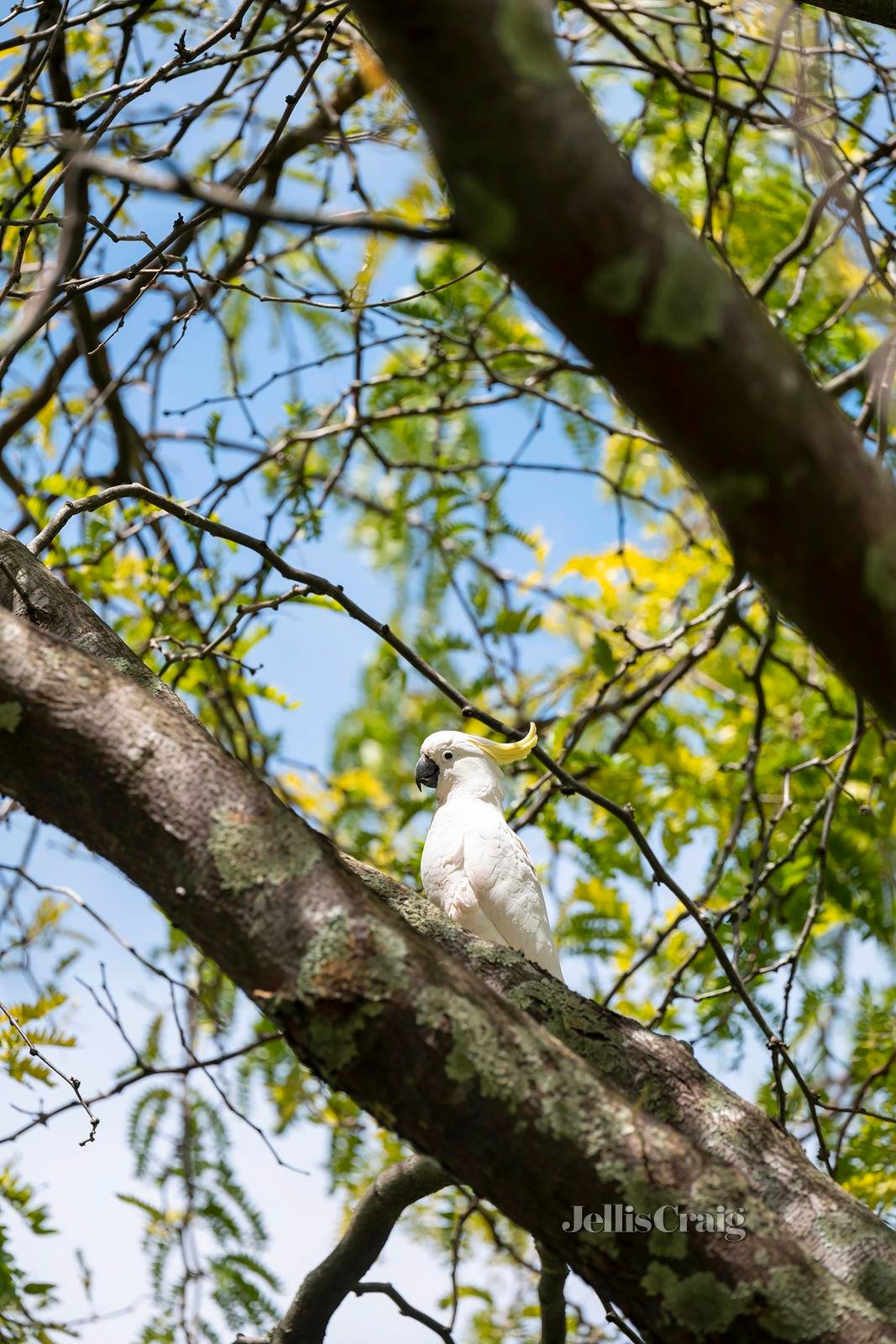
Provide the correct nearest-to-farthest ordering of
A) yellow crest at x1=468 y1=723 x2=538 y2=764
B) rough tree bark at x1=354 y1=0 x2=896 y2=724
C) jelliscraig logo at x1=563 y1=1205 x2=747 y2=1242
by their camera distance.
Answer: rough tree bark at x1=354 y1=0 x2=896 y2=724 → jelliscraig logo at x1=563 y1=1205 x2=747 y2=1242 → yellow crest at x1=468 y1=723 x2=538 y2=764

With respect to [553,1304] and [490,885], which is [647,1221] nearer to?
[553,1304]

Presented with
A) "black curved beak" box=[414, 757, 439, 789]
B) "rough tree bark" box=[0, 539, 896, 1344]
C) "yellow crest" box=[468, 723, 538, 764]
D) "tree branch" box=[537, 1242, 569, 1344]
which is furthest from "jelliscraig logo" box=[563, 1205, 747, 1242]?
"black curved beak" box=[414, 757, 439, 789]

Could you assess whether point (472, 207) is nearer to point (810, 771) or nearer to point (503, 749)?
point (503, 749)

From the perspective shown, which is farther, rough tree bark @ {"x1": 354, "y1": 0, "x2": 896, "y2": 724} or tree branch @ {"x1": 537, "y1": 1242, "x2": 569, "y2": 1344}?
tree branch @ {"x1": 537, "y1": 1242, "x2": 569, "y2": 1344}

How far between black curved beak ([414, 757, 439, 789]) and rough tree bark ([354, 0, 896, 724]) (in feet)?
7.80

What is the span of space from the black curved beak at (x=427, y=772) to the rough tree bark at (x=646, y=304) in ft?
7.80

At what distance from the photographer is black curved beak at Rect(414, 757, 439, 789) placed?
343cm

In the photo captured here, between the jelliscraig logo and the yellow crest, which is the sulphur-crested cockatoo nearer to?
the yellow crest

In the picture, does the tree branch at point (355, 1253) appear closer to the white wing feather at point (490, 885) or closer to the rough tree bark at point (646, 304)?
the white wing feather at point (490, 885)

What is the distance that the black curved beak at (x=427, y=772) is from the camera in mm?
3428

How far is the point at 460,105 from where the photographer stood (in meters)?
1.00

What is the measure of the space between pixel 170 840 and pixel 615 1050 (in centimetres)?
79

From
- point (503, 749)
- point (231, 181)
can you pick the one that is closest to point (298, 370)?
point (231, 181)

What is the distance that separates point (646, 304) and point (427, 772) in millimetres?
2513
